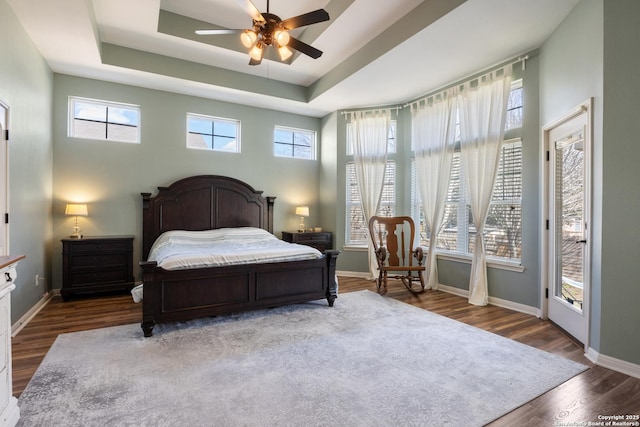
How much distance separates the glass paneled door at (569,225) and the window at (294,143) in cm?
399

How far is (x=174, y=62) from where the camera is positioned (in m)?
4.44

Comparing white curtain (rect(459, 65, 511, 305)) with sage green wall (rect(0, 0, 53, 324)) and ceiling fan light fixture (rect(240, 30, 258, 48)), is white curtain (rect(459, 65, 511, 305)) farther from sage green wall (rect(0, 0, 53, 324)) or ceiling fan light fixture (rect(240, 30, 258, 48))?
sage green wall (rect(0, 0, 53, 324))

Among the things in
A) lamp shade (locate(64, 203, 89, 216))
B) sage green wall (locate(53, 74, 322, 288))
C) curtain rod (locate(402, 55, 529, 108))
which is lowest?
lamp shade (locate(64, 203, 89, 216))

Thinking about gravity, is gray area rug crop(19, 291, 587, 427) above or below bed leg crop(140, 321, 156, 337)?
below

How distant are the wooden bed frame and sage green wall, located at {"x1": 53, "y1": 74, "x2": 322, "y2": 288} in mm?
227

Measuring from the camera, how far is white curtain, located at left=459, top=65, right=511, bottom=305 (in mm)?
3907

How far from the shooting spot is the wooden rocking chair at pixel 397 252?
455 centimetres

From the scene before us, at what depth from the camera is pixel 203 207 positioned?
201 inches

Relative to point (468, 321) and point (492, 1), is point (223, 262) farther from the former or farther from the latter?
point (492, 1)

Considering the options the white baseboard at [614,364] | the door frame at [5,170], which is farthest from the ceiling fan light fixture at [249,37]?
the white baseboard at [614,364]

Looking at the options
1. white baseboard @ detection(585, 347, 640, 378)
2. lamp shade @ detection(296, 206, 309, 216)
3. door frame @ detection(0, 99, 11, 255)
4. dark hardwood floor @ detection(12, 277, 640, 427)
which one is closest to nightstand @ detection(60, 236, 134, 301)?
dark hardwood floor @ detection(12, 277, 640, 427)

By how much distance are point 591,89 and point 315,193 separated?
14.4ft

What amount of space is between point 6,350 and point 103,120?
3.96 m

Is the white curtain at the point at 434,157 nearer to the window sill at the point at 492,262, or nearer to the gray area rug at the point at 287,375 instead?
the window sill at the point at 492,262
